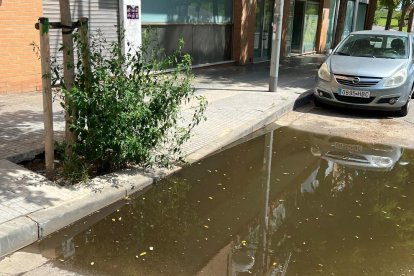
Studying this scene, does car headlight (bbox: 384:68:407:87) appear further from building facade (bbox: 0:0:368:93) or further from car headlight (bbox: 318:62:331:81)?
building facade (bbox: 0:0:368:93)

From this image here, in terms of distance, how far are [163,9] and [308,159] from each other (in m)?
7.06

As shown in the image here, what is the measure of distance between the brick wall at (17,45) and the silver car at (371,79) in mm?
5728

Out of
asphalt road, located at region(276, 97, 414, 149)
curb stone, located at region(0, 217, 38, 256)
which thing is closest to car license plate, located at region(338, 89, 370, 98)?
asphalt road, located at region(276, 97, 414, 149)

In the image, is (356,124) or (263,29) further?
(263,29)

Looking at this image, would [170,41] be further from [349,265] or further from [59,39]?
[349,265]

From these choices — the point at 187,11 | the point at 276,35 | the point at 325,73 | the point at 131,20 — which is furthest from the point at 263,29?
the point at 325,73

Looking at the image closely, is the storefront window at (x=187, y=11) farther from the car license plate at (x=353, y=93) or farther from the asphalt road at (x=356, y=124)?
the car license plate at (x=353, y=93)

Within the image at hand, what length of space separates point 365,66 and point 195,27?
5.84 meters

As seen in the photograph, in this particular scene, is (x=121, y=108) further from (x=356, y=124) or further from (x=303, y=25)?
(x=303, y=25)

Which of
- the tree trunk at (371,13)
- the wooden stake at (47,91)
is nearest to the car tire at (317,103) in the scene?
the wooden stake at (47,91)

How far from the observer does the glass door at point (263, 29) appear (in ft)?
51.1

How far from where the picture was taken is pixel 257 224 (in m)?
4.20

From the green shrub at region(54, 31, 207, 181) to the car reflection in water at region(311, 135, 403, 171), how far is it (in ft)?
7.58

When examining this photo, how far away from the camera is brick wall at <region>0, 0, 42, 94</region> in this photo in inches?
309
